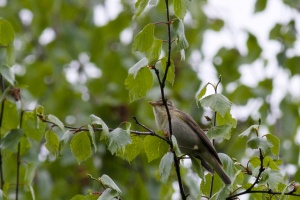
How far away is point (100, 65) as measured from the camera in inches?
351

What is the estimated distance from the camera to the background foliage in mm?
7621

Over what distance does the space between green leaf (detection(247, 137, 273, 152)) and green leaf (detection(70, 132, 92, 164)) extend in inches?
32.5

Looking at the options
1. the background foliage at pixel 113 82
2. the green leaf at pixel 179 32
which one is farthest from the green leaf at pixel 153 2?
the background foliage at pixel 113 82

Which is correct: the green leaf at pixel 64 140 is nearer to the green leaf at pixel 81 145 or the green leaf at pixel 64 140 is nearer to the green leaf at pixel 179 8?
the green leaf at pixel 81 145

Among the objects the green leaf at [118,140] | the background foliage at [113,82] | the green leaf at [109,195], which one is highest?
the green leaf at [118,140]

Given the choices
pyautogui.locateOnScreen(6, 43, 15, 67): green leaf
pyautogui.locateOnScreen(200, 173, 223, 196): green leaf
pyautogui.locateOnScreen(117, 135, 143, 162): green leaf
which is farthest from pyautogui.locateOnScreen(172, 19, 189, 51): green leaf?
pyautogui.locateOnScreen(6, 43, 15, 67): green leaf

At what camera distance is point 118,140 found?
363cm

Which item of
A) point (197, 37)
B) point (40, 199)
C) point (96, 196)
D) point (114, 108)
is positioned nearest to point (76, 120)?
point (114, 108)

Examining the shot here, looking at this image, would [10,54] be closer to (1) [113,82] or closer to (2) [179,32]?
(2) [179,32]

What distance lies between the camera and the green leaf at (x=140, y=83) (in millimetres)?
3770

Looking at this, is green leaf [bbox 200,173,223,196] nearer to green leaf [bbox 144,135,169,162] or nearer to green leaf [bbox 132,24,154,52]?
green leaf [bbox 144,135,169,162]

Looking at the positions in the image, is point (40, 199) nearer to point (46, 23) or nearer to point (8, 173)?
point (8, 173)

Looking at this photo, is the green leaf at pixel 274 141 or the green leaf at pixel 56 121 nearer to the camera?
the green leaf at pixel 274 141

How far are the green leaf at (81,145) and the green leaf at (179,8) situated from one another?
2.58ft
